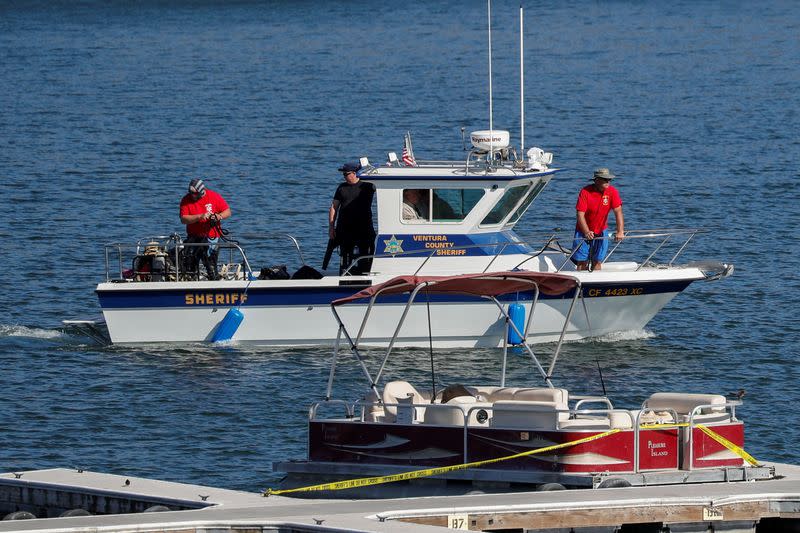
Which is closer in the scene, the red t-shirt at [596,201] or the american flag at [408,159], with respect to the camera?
the red t-shirt at [596,201]

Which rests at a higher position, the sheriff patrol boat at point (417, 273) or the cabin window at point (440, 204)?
the cabin window at point (440, 204)

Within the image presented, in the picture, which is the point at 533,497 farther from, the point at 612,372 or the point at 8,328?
the point at 8,328

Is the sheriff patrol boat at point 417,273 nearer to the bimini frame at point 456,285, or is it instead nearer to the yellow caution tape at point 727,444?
the bimini frame at point 456,285

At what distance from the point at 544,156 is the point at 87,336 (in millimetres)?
7037

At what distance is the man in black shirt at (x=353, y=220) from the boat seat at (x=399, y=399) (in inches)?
251

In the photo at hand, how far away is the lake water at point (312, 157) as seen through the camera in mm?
20875

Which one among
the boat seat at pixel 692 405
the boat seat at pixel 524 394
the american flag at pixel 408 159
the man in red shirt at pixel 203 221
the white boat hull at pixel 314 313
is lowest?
the boat seat at pixel 692 405

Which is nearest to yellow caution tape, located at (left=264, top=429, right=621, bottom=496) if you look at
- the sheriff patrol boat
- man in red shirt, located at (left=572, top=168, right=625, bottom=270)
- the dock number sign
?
the dock number sign

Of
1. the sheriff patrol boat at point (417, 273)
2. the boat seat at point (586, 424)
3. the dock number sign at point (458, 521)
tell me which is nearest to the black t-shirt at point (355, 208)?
the sheriff patrol boat at point (417, 273)

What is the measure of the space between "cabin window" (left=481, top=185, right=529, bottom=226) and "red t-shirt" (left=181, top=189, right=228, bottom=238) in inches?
146

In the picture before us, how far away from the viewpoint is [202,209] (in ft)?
75.4

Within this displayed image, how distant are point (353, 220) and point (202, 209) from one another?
6.80ft

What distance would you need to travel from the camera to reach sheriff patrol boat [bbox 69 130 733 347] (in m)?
22.9

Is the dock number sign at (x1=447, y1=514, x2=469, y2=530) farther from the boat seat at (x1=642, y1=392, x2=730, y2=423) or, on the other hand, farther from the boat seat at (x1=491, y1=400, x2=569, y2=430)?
the boat seat at (x1=642, y1=392, x2=730, y2=423)
